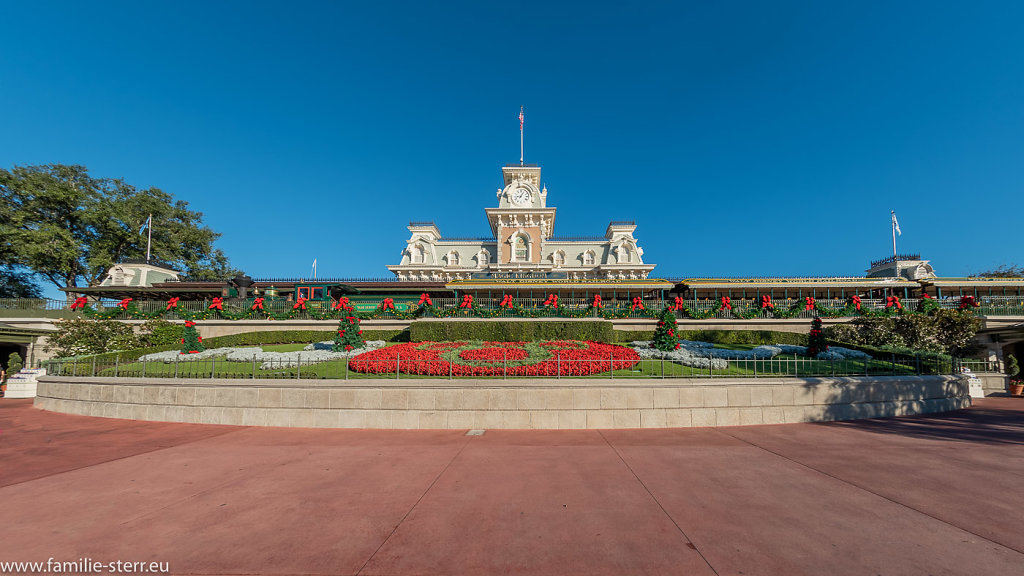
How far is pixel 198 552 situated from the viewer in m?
3.79

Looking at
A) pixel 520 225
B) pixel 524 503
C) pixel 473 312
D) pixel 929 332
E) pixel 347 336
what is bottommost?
pixel 524 503

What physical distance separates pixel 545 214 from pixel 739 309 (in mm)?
29465

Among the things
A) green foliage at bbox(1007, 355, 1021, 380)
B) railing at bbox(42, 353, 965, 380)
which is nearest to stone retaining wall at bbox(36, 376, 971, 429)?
railing at bbox(42, 353, 965, 380)

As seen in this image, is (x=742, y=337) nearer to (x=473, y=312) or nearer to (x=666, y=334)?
(x=666, y=334)

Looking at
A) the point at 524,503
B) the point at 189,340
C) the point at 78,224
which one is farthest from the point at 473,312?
the point at 78,224

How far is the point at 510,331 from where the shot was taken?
21.2 m

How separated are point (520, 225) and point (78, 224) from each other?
2006 inches

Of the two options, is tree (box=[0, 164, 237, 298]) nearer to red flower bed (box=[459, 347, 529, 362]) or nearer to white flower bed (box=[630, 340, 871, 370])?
red flower bed (box=[459, 347, 529, 362])

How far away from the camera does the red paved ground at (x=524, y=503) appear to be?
3.71 m

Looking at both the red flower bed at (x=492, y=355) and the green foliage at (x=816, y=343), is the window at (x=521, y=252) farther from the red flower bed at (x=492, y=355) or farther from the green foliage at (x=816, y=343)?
the green foliage at (x=816, y=343)

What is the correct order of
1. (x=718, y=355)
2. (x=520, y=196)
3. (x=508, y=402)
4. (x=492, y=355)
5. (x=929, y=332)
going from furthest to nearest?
(x=520, y=196)
(x=929, y=332)
(x=718, y=355)
(x=492, y=355)
(x=508, y=402)

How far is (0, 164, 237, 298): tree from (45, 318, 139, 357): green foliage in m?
28.8

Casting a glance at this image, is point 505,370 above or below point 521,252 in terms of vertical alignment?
below

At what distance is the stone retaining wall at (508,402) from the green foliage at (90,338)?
12302mm
